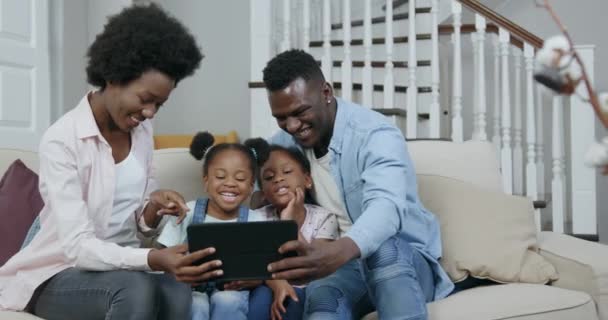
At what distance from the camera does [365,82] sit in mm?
3734

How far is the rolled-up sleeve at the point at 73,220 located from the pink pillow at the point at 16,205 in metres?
0.27

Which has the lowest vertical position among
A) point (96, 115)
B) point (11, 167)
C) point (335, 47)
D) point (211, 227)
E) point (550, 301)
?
point (550, 301)

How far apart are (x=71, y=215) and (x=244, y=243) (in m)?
0.40

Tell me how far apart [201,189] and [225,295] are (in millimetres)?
588

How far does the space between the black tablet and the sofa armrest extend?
2.97 feet

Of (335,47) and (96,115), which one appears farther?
(335,47)

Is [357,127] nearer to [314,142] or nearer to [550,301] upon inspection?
[314,142]

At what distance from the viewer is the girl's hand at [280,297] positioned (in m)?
1.70

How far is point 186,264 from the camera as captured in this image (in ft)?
4.48

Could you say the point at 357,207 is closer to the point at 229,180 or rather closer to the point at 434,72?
the point at 229,180

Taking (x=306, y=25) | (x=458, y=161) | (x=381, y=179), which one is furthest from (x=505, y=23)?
(x=381, y=179)

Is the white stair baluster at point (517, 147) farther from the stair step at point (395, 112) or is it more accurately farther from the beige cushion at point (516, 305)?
the beige cushion at point (516, 305)

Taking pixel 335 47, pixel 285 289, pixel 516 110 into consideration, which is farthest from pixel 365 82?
pixel 285 289

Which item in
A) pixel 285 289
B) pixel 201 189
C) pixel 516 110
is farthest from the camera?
pixel 516 110
